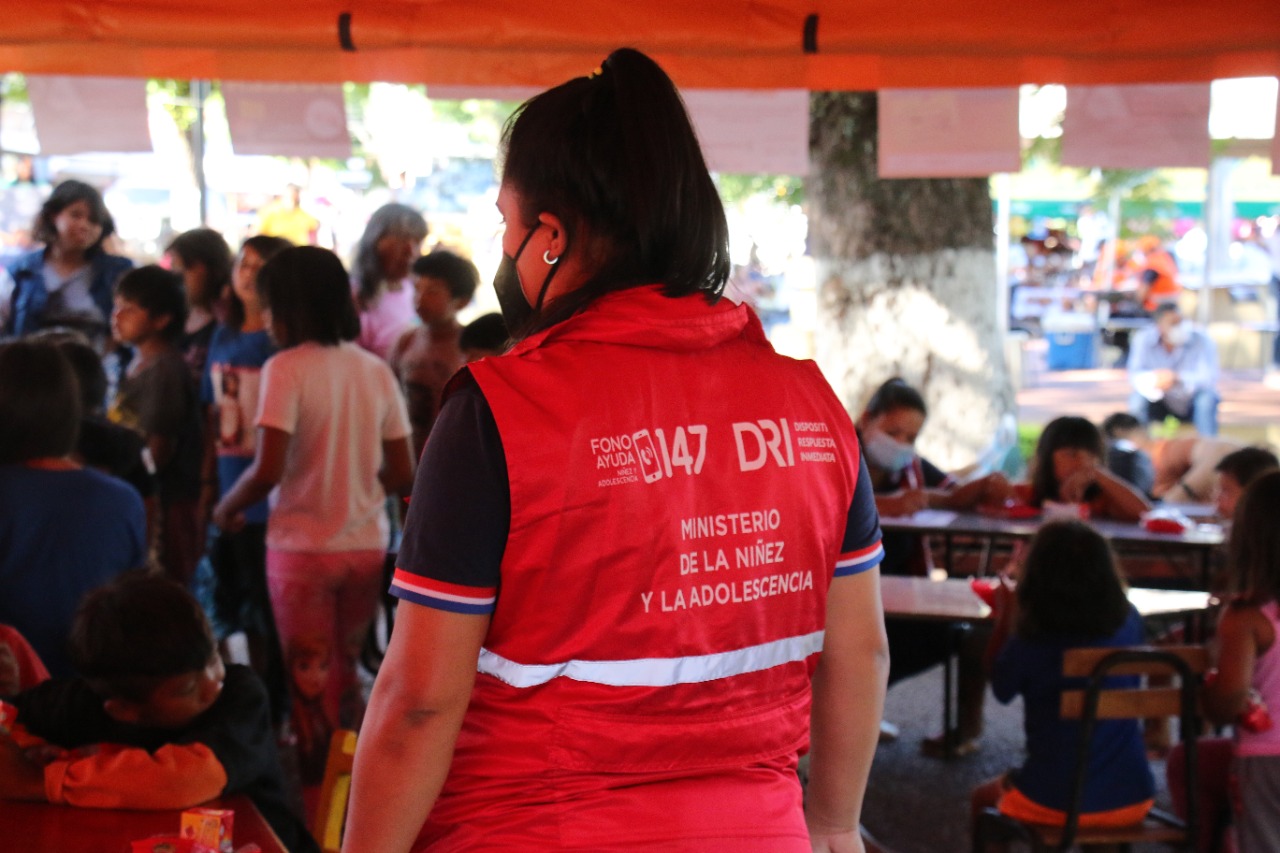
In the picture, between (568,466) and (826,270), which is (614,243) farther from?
(826,270)

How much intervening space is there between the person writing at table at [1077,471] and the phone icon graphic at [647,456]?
479 centimetres

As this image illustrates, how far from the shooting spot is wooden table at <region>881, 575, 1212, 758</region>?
4.37m

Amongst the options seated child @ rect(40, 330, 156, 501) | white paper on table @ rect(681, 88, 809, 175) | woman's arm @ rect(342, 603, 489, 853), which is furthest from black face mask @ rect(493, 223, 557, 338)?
white paper on table @ rect(681, 88, 809, 175)

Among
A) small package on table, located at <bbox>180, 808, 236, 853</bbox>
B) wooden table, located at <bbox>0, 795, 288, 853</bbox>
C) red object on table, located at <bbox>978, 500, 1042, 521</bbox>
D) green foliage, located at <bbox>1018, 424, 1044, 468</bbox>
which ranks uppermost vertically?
small package on table, located at <bbox>180, 808, 236, 853</bbox>

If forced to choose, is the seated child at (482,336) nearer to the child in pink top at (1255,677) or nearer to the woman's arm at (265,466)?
the woman's arm at (265,466)

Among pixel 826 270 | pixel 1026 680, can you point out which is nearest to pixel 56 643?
pixel 1026 680

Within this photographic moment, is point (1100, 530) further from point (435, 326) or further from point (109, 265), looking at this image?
point (109, 265)

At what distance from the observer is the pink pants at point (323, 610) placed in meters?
4.20

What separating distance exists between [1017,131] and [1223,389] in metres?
14.0

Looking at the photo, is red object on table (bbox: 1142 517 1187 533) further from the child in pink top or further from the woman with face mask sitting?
the child in pink top

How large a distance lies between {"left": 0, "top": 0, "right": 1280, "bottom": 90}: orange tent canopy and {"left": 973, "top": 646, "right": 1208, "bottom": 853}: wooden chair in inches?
68.9

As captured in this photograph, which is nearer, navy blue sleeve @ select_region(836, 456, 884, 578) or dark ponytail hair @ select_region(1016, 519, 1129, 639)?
navy blue sleeve @ select_region(836, 456, 884, 578)

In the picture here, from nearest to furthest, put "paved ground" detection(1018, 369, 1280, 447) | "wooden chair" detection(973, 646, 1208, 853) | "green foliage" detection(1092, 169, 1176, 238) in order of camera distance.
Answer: "wooden chair" detection(973, 646, 1208, 853)
"paved ground" detection(1018, 369, 1280, 447)
"green foliage" detection(1092, 169, 1176, 238)

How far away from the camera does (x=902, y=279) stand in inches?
310
